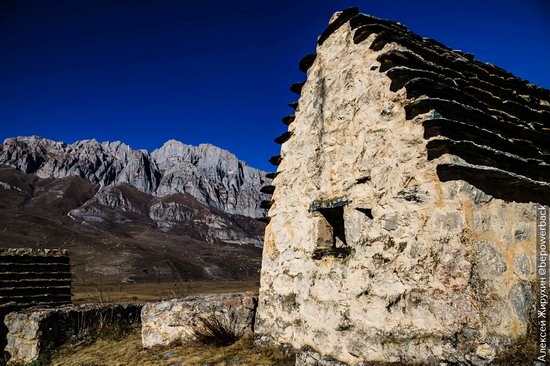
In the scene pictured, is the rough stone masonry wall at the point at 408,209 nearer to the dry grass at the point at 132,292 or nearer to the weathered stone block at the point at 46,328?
the weathered stone block at the point at 46,328

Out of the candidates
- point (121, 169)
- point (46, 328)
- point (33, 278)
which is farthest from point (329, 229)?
point (121, 169)

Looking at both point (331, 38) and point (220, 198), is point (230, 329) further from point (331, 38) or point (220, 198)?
point (220, 198)

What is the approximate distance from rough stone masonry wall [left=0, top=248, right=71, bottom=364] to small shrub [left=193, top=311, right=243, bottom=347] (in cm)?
480

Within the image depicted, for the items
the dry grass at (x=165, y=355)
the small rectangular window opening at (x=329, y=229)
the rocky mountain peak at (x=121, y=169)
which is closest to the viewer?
the small rectangular window opening at (x=329, y=229)

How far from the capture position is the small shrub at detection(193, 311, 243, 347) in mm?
6672

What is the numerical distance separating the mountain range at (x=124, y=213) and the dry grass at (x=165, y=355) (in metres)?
53.7

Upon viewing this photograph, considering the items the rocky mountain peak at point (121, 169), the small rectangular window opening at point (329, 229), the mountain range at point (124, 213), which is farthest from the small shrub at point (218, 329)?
the rocky mountain peak at point (121, 169)

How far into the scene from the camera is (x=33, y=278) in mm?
10125

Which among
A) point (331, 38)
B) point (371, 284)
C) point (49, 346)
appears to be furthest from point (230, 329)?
point (331, 38)

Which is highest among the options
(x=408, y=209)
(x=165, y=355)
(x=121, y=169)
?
(x=121, y=169)

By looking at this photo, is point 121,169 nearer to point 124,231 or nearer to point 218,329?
point 124,231

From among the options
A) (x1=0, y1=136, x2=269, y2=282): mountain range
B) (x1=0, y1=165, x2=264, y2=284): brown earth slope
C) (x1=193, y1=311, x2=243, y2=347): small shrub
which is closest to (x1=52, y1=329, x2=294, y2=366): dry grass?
(x1=193, y1=311, x2=243, y2=347): small shrub

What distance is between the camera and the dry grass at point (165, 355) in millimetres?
5871

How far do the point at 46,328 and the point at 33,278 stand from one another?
7.24 feet
